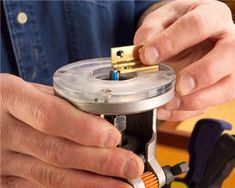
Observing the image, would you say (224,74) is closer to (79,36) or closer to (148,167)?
(148,167)

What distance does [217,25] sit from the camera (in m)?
0.39

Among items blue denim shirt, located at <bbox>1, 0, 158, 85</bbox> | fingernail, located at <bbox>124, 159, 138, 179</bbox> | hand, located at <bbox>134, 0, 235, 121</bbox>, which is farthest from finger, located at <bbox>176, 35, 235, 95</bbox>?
blue denim shirt, located at <bbox>1, 0, 158, 85</bbox>

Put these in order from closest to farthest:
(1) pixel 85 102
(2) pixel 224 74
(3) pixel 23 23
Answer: (1) pixel 85 102
(2) pixel 224 74
(3) pixel 23 23

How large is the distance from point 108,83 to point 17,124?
10cm

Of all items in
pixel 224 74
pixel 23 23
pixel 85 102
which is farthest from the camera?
pixel 23 23

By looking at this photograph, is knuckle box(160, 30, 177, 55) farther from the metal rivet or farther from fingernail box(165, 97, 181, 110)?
the metal rivet

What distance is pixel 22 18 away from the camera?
0.56 metres

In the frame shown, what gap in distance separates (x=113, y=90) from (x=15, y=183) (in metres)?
0.15

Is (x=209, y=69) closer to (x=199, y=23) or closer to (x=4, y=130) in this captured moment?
(x=199, y=23)

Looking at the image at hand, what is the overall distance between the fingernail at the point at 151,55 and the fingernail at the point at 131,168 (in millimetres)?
92

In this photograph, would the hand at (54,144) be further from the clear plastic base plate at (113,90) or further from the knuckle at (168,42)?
the knuckle at (168,42)

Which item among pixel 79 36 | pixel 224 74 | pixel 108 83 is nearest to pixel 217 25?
pixel 224 74

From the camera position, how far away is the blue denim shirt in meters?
0.57

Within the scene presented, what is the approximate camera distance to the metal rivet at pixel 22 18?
56 cm
